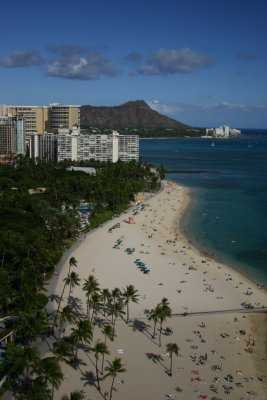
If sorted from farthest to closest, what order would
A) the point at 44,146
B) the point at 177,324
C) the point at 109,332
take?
the point at 44,146
the point at 177,324
the point at 109,332

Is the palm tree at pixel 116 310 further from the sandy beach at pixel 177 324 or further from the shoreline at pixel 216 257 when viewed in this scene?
the shoreline at pixel 216 257

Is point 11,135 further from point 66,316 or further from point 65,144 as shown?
point 66,316

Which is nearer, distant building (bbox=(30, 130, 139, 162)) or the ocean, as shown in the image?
the ocean

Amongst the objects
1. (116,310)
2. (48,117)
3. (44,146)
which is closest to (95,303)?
(116,310)

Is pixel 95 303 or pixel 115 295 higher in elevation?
pixel 115 295

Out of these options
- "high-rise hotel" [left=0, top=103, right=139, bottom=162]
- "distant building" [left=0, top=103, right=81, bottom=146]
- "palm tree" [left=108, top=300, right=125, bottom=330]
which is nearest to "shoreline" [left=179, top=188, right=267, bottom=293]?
"palm tree" [left=108, top=300, right=125, bottom=330]

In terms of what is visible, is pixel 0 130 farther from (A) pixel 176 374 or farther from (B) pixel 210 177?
(A) pixel 176 374

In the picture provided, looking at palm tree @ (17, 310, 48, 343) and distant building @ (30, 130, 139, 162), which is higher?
distant building @ (30, 130, 139, 162)

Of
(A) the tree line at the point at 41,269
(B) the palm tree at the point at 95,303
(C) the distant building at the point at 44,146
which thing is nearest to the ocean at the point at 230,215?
(A) the tree line at the point at 41,269

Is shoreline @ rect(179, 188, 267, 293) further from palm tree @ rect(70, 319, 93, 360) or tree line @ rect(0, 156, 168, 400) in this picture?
palm tree @ rect(70, 319, 93, 360)
